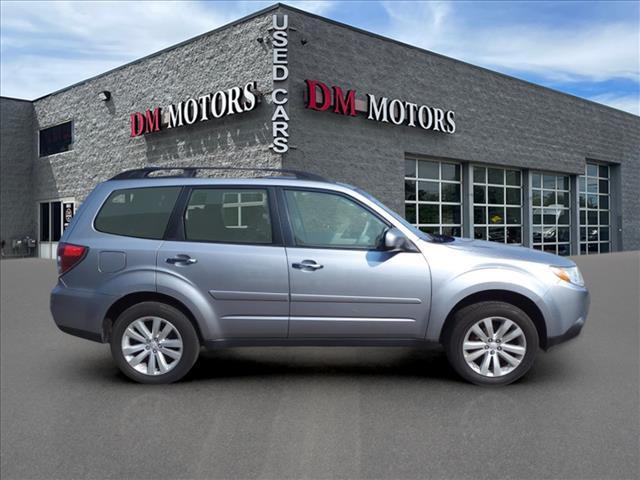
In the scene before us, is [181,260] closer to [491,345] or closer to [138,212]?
[138,212]

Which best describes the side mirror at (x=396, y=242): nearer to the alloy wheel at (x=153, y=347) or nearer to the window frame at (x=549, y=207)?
the alloy wheel at (x=153, y=347)

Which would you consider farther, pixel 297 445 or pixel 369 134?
pixel 369 134

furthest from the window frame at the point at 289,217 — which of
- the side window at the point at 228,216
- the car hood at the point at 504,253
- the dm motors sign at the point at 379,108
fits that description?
the dm motors sign at the point at 379,108

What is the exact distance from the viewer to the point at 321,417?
421 centimetres

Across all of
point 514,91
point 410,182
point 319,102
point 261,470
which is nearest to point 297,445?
point 261,470

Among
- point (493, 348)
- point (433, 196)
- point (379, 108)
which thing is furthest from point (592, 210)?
point (493, 348)

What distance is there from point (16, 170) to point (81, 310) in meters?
24.6

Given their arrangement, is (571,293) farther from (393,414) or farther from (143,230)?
(143,230)

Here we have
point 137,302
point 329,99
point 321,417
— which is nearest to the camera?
point 321,417

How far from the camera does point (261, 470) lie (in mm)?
3361

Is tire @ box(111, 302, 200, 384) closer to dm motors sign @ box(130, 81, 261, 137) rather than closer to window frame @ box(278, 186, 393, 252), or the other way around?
window frame @ box(278, 186, 393, 252)

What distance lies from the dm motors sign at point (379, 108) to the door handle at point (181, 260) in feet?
35.8

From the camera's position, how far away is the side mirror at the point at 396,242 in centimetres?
497

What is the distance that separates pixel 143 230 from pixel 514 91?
66.8ft
